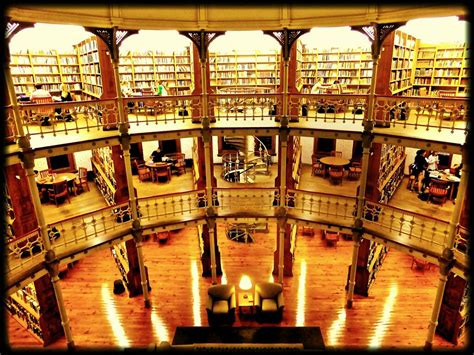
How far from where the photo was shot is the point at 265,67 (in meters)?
14.1

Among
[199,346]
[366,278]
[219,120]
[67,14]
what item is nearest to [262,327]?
[199,346]

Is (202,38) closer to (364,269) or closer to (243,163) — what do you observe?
(243,163)

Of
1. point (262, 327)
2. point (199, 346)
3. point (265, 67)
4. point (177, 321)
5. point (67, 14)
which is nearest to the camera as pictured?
point (67, 14)

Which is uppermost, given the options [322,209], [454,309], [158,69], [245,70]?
[158,69]

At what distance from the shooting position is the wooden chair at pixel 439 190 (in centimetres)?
1098

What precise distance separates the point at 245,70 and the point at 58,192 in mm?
8418

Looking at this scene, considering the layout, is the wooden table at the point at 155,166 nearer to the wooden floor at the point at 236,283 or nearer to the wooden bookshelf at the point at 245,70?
the wooden floor at the point at 236,283

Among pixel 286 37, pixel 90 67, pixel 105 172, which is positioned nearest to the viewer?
pixel 286 37

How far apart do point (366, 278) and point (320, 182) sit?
13.6 feet

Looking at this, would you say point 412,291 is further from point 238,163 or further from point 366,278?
point 238,163

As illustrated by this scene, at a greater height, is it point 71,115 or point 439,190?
point 71,115

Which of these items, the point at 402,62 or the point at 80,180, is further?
the point at 80,180

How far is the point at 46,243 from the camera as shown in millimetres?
7699

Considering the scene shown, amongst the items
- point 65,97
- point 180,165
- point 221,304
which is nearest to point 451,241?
point 221,304
